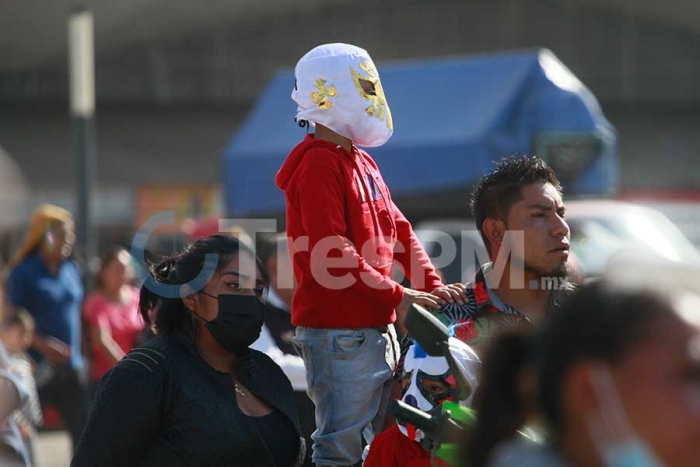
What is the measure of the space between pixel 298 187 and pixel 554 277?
2.65 ft

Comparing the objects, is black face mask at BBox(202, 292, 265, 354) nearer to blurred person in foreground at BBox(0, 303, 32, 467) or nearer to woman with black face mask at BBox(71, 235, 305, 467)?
woman with black face mask at BBox(71, 235, 305, 467)

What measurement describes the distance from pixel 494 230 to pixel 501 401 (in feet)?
6.44

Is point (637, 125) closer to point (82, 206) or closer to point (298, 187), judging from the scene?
point (82, 206)

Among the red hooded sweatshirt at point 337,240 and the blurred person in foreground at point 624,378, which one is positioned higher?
the blurred person in foreground at point 624,378

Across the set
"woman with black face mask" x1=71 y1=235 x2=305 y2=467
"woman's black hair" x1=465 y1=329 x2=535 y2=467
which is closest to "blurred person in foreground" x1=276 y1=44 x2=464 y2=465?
"woman with black face mask" x1=71 y1=235 x2=305 y2=467

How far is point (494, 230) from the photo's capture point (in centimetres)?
375

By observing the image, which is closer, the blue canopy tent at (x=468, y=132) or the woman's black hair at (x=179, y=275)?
the woman's black hair at (x=179, y=275)

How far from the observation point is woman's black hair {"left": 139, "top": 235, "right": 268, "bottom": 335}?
3.54 meters

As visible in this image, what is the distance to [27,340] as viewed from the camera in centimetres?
764

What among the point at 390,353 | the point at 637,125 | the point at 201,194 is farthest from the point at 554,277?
the point at 637,125

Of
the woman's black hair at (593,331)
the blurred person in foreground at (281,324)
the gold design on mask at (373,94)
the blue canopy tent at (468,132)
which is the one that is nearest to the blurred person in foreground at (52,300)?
the blurred person in foreground at (281,324)

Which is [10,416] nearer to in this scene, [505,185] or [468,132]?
[505,185]

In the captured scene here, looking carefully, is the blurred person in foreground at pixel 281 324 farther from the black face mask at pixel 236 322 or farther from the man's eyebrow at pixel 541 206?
the man's eyebrow at pixel 541 206

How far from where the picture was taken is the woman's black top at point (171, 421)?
3.19 metres
